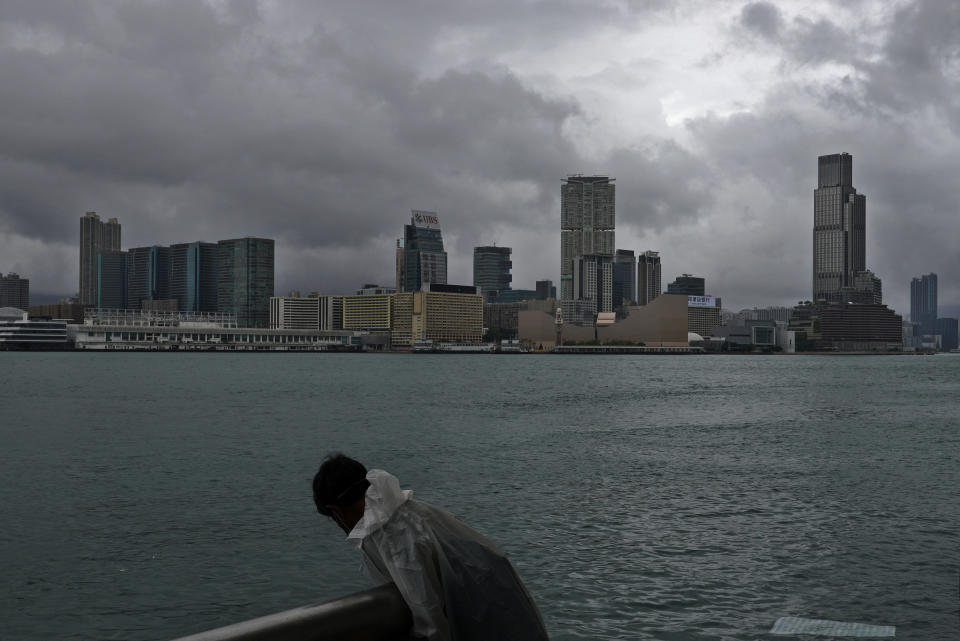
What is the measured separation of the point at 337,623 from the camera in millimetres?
2801

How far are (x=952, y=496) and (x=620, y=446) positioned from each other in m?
10.6

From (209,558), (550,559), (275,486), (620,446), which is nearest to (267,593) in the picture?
(209,558)

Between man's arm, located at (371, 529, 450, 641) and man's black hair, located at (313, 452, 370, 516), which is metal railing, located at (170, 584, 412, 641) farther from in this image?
man's black hair, located at (313, 452, 370, 516)

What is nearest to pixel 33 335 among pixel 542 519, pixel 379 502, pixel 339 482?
pixel 542 519

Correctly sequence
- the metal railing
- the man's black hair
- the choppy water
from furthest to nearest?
the choppy water
the man's black hair
the metal railing

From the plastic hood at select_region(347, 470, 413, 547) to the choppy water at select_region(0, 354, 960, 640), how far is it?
638 cm

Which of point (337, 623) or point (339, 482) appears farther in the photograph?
point (339, 482)

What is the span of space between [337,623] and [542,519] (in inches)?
465

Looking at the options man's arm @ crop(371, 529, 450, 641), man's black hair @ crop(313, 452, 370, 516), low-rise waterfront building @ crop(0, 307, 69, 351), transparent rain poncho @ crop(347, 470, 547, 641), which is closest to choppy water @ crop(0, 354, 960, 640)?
transparent rain poncho @ crop(347, 470, 547, 641)

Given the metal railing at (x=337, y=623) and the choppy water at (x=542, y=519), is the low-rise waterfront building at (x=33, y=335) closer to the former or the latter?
the choppy water at (x=542, y=519)

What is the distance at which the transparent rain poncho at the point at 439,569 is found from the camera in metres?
3.02

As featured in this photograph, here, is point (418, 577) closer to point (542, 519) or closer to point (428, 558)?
point (428, 558)

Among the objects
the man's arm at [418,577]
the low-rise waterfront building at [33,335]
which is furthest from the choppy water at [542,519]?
the low-rise waterfront building at [33,335]

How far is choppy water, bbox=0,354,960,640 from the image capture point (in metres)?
9.62
